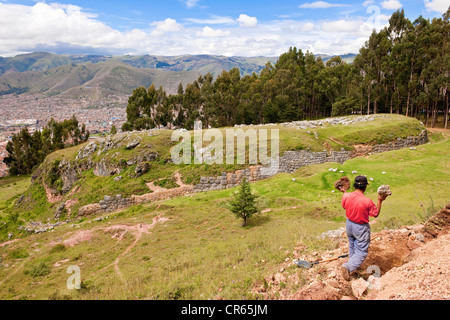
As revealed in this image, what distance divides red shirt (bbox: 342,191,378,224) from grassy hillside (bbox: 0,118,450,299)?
7.81ft

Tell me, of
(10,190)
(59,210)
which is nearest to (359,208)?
(59,210)

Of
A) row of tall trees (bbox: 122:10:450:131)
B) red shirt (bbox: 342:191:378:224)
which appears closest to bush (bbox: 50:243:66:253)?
red shirt (bbox: 342:191:378:224)

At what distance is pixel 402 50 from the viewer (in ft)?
152

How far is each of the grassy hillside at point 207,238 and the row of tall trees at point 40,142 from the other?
45.0m

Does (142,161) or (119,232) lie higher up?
(142,161)

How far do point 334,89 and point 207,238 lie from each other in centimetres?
5597

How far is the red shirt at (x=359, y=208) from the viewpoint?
5.61m

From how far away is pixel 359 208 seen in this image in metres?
5.70

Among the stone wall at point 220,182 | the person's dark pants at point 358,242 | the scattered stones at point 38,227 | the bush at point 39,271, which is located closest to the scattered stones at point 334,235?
the person's dark pants at point 358,242

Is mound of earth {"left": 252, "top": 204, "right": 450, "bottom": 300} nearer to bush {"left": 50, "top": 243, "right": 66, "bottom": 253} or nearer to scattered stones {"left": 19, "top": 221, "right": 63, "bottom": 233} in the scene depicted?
bush {"left": 50, "top": 243, "right": 66, "bottom": 253}

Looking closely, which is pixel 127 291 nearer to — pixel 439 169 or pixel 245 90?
pixel 439 169

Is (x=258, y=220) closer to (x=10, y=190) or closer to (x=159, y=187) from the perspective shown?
(x=159, y=187)

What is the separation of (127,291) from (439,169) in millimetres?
27403
